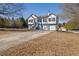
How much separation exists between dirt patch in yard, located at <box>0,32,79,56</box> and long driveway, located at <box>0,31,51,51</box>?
0.13 feet

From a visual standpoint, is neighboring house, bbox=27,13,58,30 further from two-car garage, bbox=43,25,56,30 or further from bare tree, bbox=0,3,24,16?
bare tree, bbox=0,3,24,16

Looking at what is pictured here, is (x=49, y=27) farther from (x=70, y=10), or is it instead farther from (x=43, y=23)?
(x=70, y=10)

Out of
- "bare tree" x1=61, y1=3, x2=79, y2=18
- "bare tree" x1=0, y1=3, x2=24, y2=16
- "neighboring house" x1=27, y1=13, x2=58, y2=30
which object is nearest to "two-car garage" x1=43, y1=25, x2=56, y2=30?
"neighboring house" x1=27, y1=13, x2=58, y2=30

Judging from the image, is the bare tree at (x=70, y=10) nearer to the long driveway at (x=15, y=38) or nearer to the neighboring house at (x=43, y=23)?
the neighboring house at (x=43, y=23)

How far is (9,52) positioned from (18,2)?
1.64 ft

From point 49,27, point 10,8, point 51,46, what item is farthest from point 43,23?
point 10,8

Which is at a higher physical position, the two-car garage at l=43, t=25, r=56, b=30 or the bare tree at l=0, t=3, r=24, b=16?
the bare tree at l=0, t=3, r=24, b=16

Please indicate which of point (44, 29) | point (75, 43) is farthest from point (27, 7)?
point (75, 43)

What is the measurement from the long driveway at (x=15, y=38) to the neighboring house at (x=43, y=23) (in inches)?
2.2

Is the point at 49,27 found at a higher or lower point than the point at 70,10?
lower

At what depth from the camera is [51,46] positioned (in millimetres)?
2418

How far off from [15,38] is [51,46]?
368mm

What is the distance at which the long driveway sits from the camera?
7.89ft

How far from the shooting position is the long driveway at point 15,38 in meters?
2.40
